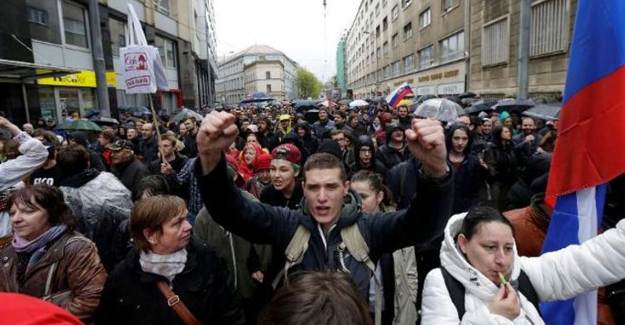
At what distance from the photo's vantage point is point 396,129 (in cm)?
615

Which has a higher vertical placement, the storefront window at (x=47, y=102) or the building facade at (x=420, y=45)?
the building facade at (x=420, y=45)

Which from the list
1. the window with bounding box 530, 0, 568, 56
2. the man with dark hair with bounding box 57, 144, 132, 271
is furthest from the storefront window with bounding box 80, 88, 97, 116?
the window with bounding box 530, 0, 568, 56

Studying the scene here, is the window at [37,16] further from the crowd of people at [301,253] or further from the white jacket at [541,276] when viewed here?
the white jacket at [541,276]

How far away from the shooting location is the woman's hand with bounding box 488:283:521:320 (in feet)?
5.49

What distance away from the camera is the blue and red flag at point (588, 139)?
222 cm

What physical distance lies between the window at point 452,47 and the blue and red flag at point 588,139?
23.9 meters

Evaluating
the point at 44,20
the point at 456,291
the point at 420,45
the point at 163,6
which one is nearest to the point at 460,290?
the point at 456,291

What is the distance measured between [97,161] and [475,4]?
22.1m

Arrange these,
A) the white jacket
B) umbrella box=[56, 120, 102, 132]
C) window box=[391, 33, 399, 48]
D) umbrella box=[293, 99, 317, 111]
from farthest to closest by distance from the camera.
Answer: window box=[391, 33, 399, 48]
umbrella box=[293, 99, 317, 111]
umbrella box=[56, 120, 102, 132]
the white jacket

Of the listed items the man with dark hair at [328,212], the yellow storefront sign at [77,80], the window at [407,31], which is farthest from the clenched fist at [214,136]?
the window at [407,31]

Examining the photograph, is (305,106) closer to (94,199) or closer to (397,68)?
(397,68)

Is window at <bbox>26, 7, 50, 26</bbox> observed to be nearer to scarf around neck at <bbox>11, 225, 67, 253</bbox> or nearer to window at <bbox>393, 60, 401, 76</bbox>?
scarf around neck at <bbox>11, 225, 67, 253</bbox>

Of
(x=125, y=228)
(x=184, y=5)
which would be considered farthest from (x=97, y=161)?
(x=184, y=5)

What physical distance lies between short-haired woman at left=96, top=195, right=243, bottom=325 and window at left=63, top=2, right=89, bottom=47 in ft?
57.1
